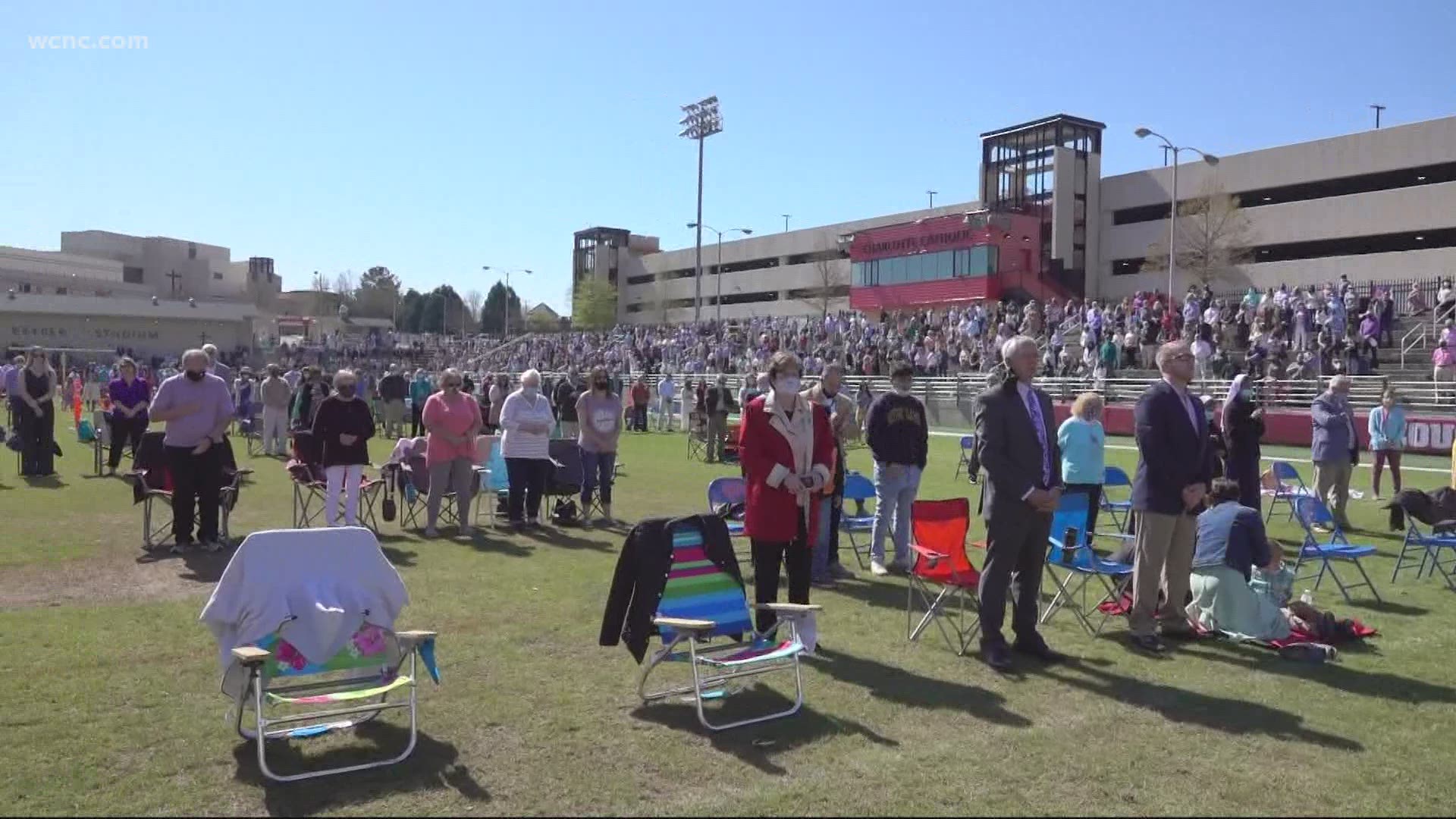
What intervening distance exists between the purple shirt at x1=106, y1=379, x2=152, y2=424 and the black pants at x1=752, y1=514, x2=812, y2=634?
1258cm

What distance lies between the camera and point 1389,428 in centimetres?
1434

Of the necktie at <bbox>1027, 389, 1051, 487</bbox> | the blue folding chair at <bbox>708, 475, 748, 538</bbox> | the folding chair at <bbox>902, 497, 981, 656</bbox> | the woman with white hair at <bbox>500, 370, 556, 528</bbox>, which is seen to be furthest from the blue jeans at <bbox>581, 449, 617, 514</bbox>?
the necktie at <bbox>1027, 389, 1051, 487</bbox>

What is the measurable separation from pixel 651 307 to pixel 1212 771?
78252 millimetres

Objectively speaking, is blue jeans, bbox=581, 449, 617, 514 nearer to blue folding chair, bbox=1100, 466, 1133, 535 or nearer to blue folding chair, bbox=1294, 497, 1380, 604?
blue folding chair, bbox=1100, 466, 1133, 535

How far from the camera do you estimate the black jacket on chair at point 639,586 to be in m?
5.54

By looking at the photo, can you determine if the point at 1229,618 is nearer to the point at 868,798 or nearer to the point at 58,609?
the point at 868,798

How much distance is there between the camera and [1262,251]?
152ft

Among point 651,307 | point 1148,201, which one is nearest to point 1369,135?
point 1148,201

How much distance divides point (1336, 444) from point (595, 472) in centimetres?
819

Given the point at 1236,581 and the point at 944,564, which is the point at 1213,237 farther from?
the point at 944,564

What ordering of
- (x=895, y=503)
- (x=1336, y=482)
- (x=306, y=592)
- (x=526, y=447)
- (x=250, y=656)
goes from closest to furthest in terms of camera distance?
1. (x=250, y=656)
2. (x=306, y=592)
3. (x=895, y=503)
4. (x=526, y=447)
5. (x=1336, y=482)

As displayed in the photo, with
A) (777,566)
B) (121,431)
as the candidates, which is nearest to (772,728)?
(777,566)

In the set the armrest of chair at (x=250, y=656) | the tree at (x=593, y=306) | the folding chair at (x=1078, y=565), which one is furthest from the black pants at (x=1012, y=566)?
the tree at (x=593, y=306)

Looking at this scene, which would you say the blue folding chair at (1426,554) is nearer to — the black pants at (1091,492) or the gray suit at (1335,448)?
the gray suit at (1335,448)
